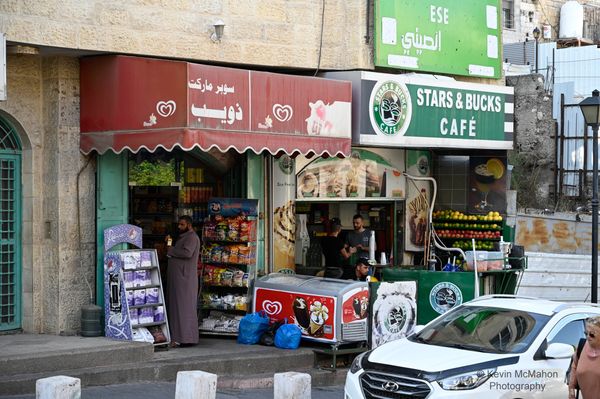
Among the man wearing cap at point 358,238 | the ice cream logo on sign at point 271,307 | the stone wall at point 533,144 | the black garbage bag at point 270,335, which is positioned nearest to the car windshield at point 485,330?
the black garbage bag at point 270,335

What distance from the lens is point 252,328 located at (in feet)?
44.7

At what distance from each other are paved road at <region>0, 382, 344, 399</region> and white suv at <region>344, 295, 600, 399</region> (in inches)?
85.5

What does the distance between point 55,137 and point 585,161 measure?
1448cm

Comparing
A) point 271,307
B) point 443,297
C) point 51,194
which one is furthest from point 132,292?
point 443,297

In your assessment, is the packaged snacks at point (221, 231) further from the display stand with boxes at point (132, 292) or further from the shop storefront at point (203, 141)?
the display stand with boxes at point (132, 292)

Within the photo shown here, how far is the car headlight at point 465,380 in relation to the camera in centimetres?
920

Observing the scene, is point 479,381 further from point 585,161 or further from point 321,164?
point 585,161

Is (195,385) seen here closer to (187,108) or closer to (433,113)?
(187,108)

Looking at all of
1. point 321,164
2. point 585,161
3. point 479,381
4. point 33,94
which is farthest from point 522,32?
point 479,381

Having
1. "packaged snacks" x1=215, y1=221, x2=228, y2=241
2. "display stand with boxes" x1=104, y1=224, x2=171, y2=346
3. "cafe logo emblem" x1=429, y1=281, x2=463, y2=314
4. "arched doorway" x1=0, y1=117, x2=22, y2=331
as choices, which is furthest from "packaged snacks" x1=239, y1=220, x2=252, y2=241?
"arched doorway" x1=0, y1=117, x2=22, y2=331

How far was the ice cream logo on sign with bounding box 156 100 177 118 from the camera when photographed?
1220 cm

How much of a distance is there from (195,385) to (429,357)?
2.39m

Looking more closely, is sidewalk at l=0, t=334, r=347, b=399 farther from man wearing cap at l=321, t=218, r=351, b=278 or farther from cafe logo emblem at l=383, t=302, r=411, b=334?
man wearing cap at l=321, t=218, r=351, b=278

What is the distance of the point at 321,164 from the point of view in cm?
1611
